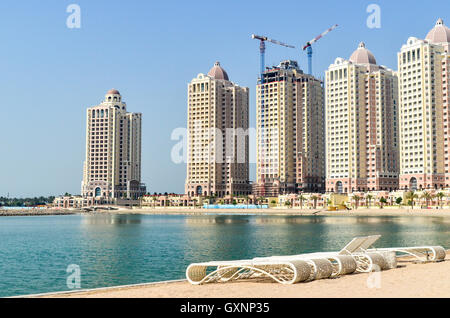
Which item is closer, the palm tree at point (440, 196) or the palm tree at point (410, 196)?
the palm tree at point (440, 196)

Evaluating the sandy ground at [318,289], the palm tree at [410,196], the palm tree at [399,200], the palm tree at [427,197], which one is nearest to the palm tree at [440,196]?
the palm tree at [427,197]

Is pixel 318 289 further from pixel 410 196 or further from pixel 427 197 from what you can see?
pixel 410 196

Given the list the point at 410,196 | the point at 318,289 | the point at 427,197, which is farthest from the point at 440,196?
the point at 318,289

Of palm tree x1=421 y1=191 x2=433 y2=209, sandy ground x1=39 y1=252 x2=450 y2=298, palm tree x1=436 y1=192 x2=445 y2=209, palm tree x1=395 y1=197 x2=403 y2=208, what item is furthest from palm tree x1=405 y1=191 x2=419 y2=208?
sandy ground x1=39 y1=252 x2=450 y2=298

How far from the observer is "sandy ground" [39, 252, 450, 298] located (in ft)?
69.0

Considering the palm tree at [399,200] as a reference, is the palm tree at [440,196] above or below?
above

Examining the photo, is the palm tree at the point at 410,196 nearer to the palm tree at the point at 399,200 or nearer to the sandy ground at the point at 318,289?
the palm tree at the point at 399,200

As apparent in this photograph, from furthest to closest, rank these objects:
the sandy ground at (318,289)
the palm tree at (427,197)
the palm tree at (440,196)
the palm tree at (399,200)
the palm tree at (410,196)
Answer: the palm tree at (399,200), the palm tree at (410,196), the palm tree at (427,197), the palm tree at (440,196), the sandy ground at (318,289)

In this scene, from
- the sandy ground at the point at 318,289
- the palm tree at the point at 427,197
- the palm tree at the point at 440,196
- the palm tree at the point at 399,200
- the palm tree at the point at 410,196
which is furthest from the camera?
the palm tree at the point at 399,200

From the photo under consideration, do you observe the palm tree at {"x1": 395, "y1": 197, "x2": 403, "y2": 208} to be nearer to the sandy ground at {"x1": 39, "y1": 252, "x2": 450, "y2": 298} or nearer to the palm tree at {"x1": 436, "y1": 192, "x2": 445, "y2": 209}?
the palm tree at {"x1": 436, "y1": 192, "x2": 445, "y2": 209}

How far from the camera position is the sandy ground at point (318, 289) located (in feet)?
69.0

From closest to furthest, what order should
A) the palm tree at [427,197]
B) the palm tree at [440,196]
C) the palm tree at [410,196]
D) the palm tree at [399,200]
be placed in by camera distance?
the palm tree at [440,196] < the palm tree at [427,197] < the palm tree at [410,196] < the palm tree at [399,200]

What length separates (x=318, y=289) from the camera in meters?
22.2

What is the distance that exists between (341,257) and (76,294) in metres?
13.1
